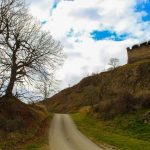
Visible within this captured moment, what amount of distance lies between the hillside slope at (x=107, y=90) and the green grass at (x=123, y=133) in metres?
4.66

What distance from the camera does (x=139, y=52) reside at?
93125 millimetres

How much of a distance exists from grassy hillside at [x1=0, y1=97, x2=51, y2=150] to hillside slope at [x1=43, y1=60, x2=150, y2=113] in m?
15.0

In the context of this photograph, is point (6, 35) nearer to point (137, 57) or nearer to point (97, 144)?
point (97, 144)

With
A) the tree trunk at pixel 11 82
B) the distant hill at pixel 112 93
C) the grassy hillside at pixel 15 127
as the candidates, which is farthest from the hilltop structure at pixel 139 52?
the tree trunk at pixel 11 82

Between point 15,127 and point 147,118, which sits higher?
point 147,118

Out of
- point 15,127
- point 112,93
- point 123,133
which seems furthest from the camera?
point 112,93

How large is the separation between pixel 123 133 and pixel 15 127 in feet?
41.2

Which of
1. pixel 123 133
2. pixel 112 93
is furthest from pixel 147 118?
pixel 112 93

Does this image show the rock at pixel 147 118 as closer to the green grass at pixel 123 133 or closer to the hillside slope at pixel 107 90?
the green grass at pixel 123 133

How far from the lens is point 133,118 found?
4597 centimetres

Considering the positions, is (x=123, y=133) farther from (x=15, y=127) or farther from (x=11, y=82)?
(x=11, y=82)

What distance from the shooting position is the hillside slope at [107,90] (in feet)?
200

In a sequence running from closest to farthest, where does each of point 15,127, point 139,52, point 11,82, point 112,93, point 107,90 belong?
point 15,127, point 11,82, point 112,93, point 107,90, point 139,52

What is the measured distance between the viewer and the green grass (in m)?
31.1
